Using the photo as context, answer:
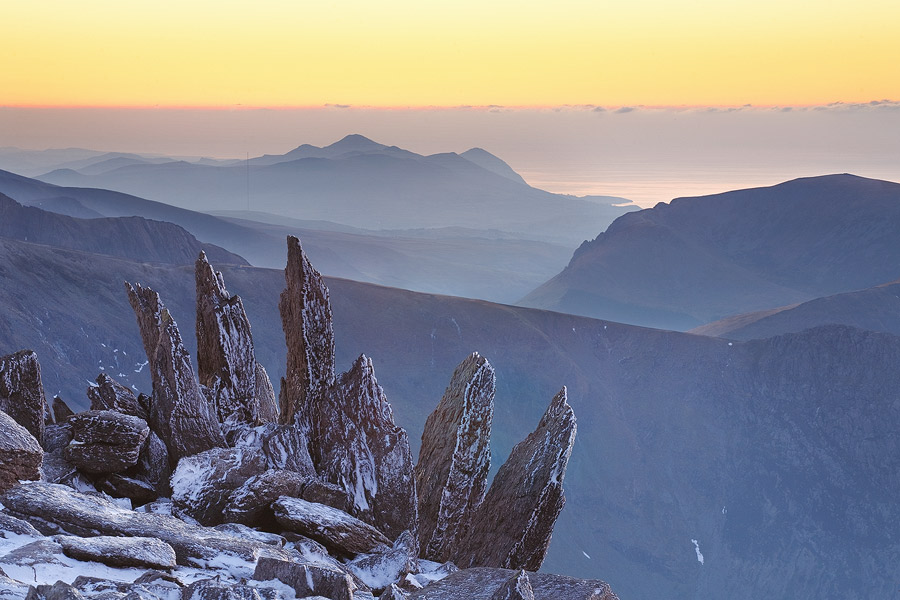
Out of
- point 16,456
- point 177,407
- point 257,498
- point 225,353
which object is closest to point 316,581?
point 257,498

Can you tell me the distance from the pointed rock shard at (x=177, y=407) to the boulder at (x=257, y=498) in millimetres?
2876

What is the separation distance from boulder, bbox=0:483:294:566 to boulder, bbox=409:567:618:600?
2.80 meters

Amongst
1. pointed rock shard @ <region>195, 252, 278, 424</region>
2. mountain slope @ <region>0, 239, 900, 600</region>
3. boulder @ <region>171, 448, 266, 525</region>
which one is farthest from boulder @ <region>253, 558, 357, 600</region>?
mountain slope @ <region>0, 239, 900, 600</region>

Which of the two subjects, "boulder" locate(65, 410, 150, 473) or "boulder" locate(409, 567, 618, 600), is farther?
"boulder" locate(65, 410, 150, 473)

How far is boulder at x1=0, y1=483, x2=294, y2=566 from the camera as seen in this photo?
1249cm

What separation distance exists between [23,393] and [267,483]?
21.8ft

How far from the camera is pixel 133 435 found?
17609mm

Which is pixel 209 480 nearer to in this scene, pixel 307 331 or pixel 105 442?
pixel 105 442

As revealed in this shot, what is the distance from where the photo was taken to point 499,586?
44.7 feet

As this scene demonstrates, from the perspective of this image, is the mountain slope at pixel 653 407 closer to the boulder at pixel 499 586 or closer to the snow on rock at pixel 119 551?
the boulder at pixel 499 586

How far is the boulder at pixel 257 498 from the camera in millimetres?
16141

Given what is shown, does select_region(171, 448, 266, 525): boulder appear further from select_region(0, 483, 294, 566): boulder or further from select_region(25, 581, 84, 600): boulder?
select_region(25, 581, 84, 600): boulder

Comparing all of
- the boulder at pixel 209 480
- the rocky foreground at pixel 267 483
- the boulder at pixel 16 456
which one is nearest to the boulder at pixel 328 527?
the rocky foreground at pixel 267 483

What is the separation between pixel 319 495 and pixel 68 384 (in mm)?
118695
